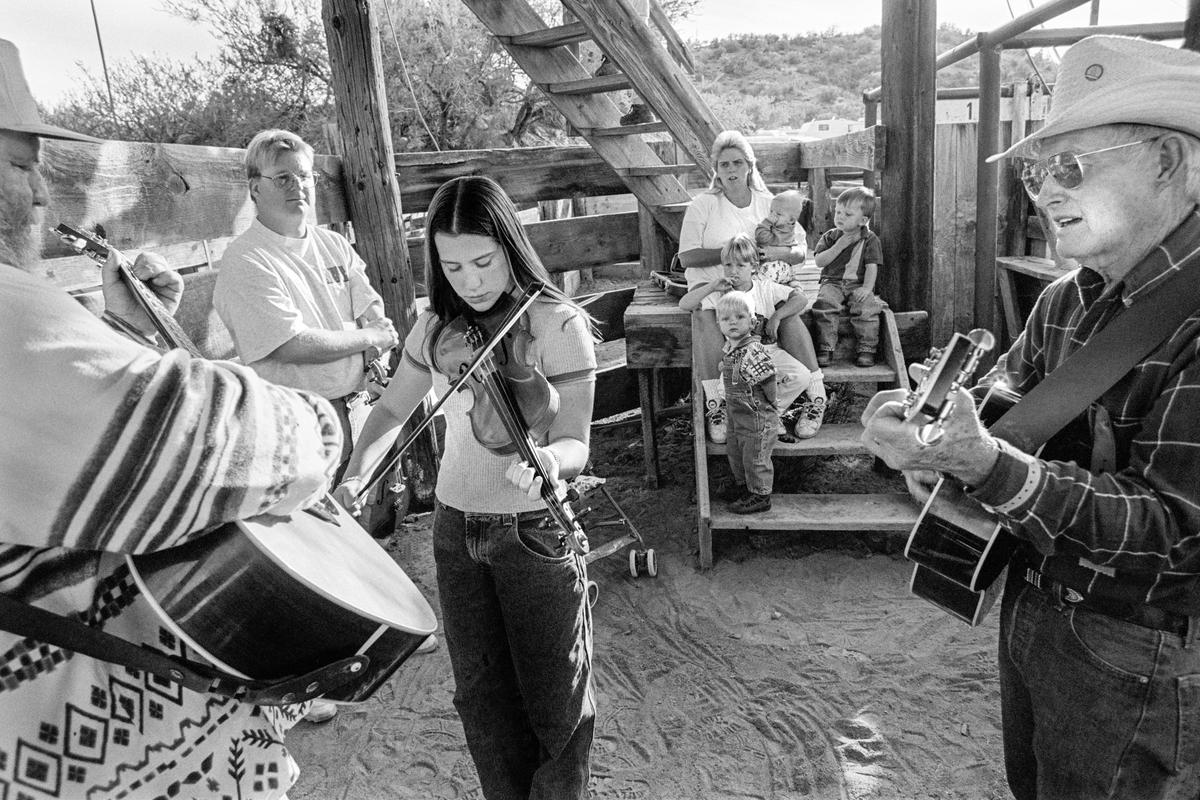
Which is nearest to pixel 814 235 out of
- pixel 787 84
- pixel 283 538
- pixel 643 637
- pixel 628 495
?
pixel 628 495

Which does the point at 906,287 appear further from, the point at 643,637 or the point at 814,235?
the point at 643,637

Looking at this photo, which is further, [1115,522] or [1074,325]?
[1074,325]

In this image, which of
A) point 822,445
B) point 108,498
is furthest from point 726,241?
point 108,498

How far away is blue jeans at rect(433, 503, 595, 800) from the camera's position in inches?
86.0

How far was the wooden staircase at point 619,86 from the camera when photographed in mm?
5664

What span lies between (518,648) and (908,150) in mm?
4620

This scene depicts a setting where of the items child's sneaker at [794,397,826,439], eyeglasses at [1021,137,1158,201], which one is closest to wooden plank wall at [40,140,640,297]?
child's sneaker at [794,397,826,439]

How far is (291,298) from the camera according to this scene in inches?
140

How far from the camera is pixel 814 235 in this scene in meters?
6.74

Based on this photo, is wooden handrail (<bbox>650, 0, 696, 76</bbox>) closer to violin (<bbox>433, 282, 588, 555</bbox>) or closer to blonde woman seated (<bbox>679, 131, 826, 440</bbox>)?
blonde woman seated (<bbox>679, 131, 826, 440</bbox>)

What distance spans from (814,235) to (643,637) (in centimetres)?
400

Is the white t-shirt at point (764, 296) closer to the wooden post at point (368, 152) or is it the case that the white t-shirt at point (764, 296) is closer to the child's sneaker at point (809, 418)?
the child's sneaker at point (809, 418)

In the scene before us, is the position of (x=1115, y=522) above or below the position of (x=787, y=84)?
below

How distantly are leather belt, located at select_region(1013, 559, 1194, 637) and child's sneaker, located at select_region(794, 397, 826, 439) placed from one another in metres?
3.02
